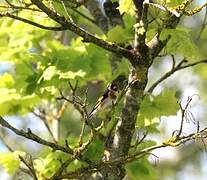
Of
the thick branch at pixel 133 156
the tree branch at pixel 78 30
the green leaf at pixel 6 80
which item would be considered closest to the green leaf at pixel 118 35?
the tree branch at pixel 78 30

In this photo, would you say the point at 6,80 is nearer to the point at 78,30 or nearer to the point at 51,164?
the point at 51,164

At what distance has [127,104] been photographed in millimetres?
2180

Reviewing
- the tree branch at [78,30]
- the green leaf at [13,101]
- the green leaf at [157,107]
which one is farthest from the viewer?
the green leaf at [13,101]

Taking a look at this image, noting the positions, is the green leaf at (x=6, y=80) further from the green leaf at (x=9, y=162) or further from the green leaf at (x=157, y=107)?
the green leaf at (x=157, y=107)

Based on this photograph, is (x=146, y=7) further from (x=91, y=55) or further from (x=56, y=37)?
(x=56, y=37)

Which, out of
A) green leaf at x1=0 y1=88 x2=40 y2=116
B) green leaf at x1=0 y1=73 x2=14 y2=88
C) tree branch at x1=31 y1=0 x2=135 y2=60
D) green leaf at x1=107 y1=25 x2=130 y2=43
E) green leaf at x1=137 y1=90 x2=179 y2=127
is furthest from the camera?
green leaf at x1=0 y1=73 x2=14 y2=88

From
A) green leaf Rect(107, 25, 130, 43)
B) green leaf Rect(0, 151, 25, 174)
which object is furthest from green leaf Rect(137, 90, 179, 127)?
green leaf Rect(0, 151, 25, 174)

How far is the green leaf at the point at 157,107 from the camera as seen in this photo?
8.22 feet

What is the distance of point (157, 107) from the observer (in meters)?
2.54

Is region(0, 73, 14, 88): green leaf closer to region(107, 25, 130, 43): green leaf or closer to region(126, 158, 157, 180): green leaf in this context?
region(126, 158, 157, 180): green leaf

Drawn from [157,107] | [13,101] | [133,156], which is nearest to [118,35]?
[157,107]

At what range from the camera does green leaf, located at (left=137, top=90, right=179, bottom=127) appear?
2.51m

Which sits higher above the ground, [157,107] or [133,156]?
[157,107]

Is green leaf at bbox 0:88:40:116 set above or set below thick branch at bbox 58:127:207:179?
above
